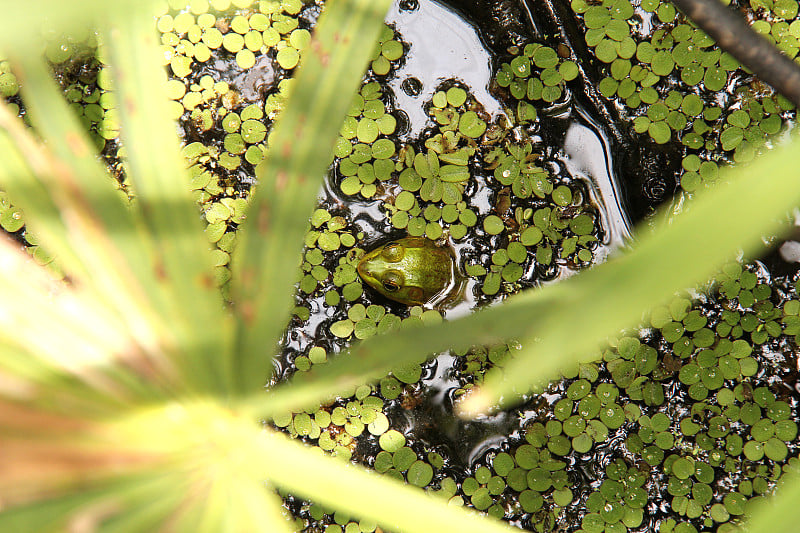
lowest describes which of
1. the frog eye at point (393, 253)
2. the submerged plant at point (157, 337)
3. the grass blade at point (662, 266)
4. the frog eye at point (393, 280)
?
the frog eye at point (393, 280)

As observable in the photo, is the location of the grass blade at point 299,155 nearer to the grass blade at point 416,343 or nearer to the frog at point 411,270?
the grass blade at point 416,343

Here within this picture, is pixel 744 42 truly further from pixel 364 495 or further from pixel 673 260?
pixel 364 495

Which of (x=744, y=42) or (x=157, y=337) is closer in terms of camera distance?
(x=157, y=337)

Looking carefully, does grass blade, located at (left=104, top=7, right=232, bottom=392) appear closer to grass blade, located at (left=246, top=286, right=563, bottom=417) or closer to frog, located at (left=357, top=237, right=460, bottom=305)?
grass blade, located at (left=246, top=286, right=563, bottom=417)

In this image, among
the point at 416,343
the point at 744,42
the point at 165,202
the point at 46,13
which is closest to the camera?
the point at 46,13

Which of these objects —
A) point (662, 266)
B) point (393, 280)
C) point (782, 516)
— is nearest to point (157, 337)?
point (662, 266)

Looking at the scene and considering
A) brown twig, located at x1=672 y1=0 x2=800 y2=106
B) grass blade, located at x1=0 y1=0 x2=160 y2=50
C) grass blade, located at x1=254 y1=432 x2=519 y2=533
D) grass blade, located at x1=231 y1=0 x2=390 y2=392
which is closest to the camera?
grass blade, located at x1=0 y1=0 x2=160 y2=50

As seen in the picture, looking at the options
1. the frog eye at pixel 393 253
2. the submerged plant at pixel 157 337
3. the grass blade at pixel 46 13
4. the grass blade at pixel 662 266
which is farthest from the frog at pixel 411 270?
the grass blade at pixel 46 13

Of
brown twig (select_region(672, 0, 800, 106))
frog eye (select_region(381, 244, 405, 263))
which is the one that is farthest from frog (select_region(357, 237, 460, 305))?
brown twig (select_region(672, 0, 800, 106))
